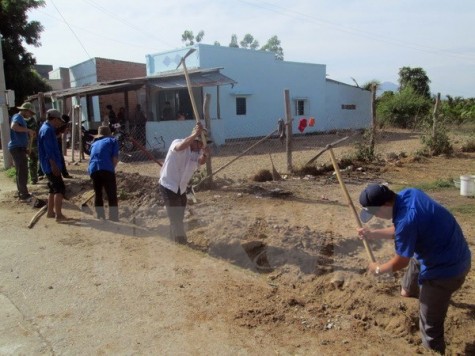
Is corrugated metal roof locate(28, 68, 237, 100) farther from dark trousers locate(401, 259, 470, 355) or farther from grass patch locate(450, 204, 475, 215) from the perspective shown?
dark trousers locate(401, 259, 470, 355)

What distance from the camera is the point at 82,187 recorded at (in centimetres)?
862

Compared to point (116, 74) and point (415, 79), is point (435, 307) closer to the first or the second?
point (116, 74)

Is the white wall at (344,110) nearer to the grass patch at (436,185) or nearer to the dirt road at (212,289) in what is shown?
the grass patch at (436,185)

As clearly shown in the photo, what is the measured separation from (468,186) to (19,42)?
77.9ft

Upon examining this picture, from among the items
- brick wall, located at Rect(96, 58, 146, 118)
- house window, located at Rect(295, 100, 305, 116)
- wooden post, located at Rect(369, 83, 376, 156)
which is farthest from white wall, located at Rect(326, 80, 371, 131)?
wooden post, located at Rect(369, 83, 376, 156)

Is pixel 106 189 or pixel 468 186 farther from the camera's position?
pixel 468 186

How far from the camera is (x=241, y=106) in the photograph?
2181cm

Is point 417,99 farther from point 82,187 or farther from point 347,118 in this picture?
point 82,187

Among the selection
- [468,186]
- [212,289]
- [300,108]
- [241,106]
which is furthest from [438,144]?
[300,108]

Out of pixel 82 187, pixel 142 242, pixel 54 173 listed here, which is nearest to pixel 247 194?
pixel 142 242

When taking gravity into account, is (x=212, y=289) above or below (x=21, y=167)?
below

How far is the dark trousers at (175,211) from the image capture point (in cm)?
528

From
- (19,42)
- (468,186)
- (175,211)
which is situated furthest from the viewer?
(19,42)

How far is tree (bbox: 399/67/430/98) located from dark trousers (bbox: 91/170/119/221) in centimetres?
2841
